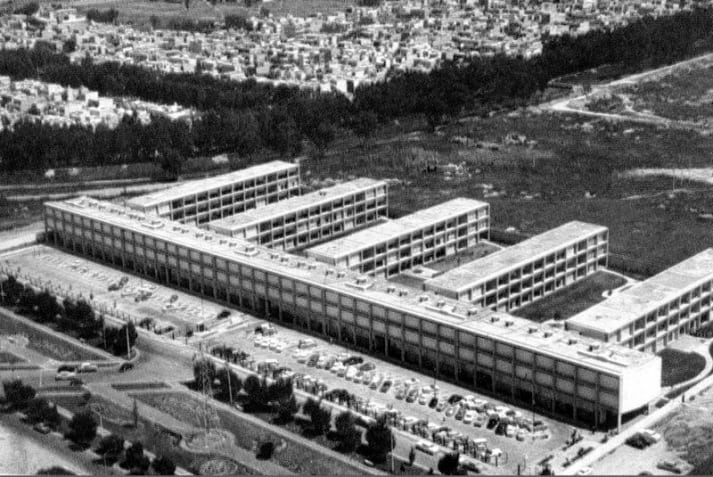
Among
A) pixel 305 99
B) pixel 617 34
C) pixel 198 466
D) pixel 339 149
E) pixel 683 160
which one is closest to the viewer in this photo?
pixel 198 466

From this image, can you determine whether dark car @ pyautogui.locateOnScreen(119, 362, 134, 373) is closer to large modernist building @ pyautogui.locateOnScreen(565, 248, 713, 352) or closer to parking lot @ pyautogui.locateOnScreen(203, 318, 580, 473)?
Answer: parking lot @ pyautogui.locateOnScreen(203, 318, 580, 473)

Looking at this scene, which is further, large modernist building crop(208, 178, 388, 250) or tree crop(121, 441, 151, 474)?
large modernist building crop(208, 178, 388, 250)

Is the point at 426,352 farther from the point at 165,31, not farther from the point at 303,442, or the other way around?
the point at 165,31

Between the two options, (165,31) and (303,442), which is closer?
(303,442)

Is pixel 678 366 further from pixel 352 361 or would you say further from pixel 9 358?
pixel 9 358

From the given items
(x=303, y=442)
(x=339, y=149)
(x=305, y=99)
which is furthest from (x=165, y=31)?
(x=303, y=442)

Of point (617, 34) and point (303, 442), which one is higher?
point (617, 34)

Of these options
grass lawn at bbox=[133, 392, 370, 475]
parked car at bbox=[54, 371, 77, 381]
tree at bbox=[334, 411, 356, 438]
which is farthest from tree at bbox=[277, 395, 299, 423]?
parked car at bbox=[54, 371, 77, 381]
